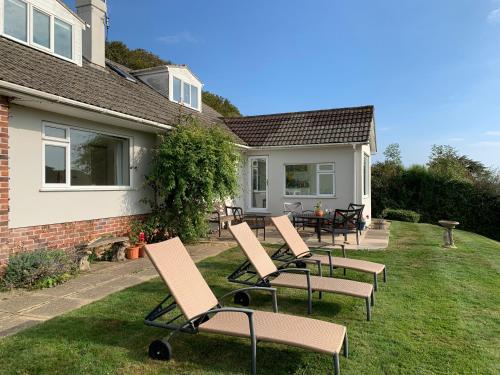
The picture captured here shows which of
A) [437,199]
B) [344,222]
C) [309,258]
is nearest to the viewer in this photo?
[309,258]

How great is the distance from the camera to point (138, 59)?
32.5 meters

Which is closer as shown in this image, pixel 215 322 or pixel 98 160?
pixel 215 322

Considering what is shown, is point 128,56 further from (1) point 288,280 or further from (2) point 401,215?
(1) point 288,280

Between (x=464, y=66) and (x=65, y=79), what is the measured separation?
1537cm

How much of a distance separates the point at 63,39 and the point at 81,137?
3413mm

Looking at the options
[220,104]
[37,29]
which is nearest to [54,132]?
[37,29]

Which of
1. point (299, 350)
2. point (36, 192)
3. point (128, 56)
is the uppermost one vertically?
point (128, 56)

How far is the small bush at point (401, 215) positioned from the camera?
1952 centimetres

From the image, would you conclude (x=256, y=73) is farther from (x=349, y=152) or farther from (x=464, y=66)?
(x=464, y=66)

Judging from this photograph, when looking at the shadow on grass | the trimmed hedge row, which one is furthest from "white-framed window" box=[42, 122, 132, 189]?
the trimmed hedge row

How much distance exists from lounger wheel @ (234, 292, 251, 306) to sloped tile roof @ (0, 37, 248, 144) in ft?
17.0

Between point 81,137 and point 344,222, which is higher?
point 81,137

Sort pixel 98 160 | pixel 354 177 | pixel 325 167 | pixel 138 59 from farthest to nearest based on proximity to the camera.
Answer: pixel 138 59
pixel 325 167
pixel 354 177
pixel 98 160

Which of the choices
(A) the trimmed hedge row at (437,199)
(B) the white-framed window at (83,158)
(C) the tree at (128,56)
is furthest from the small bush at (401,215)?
(C) the tree at (128,56)
